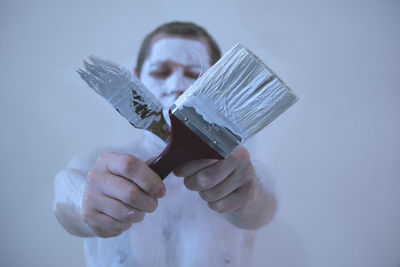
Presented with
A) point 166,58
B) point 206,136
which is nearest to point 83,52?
point 166,58

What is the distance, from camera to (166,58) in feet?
2.02

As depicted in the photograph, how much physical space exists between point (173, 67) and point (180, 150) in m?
0.31

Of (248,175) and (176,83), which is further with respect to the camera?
(176,83)

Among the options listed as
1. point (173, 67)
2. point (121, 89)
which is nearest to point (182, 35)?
point (173, 67)

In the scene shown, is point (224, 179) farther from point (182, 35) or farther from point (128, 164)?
point (182, 35)

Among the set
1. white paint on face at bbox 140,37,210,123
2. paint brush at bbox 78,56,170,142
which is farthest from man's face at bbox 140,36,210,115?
paint brush at bbox 78,56,170,142

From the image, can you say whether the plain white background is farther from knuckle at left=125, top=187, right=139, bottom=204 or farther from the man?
knuckle at left=125, top=187, right=139, bottom=204

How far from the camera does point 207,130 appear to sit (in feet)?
1.11

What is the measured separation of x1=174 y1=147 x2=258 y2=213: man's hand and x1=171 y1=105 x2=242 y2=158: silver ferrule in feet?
0.17

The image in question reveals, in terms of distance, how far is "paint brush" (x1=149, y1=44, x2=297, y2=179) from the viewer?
320 millimetres

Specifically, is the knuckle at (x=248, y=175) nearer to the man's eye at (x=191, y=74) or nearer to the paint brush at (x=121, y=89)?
the paint brush at (x=121, y=89)

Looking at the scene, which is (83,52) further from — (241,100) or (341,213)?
(341,213)

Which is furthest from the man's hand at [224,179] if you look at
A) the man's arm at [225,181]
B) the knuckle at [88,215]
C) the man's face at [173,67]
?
the man's face at [173,67]

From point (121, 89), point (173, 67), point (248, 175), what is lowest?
point (248, 175)
